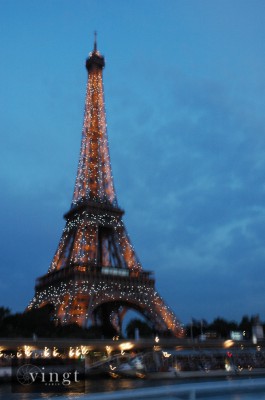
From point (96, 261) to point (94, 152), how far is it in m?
18.3

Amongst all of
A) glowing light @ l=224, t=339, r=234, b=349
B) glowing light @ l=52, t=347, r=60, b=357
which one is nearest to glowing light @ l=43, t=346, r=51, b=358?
glowing light @ l=52, t=347, r=60, b=357

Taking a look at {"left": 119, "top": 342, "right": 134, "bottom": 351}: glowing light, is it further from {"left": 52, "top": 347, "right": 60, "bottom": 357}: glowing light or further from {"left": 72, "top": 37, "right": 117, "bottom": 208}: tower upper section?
{"left": 72, "top": 37, "right": 117, "bottom": 208}: tower upper section

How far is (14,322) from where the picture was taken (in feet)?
205

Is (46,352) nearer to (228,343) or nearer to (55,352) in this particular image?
(55,352)

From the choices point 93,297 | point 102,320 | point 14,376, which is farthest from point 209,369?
point 102,320

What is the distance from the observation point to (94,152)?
2889 inches

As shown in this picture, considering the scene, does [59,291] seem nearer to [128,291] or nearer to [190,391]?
[128,291]

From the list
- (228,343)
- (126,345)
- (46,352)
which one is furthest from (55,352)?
(228,343)

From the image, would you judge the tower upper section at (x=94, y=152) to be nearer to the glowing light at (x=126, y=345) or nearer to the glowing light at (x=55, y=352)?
the glowing light at (x=55, y=352)

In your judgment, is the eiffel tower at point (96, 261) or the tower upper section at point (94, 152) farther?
the tower upper section at point (94, 152)

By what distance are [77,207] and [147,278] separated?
14953 millimetres

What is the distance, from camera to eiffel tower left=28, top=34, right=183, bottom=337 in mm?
60188

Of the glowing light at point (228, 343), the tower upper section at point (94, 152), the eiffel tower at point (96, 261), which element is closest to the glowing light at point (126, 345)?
the eiffel tower at point (96, 261)

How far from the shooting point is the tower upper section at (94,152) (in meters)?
71.5
